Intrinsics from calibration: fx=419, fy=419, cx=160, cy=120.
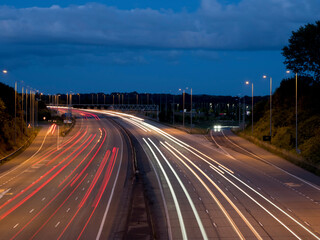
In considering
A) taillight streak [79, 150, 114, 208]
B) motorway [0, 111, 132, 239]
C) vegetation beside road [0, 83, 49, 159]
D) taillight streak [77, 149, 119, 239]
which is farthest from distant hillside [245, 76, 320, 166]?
vegetation beside road [0, 83, 49, 159]

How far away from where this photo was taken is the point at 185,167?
4106 centimetres

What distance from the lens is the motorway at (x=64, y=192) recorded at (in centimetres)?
2066

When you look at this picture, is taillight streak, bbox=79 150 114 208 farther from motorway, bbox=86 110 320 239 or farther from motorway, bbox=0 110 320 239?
motorway, bbox=86 110 320 239

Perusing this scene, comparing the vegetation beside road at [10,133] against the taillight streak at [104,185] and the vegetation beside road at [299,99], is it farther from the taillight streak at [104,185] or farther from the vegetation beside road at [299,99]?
the vegetation beside road at [299,99]

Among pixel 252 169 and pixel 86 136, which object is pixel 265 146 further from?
pixel 86 136

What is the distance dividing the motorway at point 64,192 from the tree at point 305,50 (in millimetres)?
34788

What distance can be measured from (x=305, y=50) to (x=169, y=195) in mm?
51686

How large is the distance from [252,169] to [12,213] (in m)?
23.1

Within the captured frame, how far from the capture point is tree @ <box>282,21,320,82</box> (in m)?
68.9

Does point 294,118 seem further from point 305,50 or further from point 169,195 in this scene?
point 169,195

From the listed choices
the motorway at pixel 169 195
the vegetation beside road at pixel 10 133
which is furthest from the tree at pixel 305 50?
the vegetation beside road at pixel 10 133

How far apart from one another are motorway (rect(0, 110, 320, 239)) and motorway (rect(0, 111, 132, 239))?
0.05 meters

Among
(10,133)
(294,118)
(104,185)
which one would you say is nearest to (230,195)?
(104,185)

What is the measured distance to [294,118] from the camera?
61.1 m
